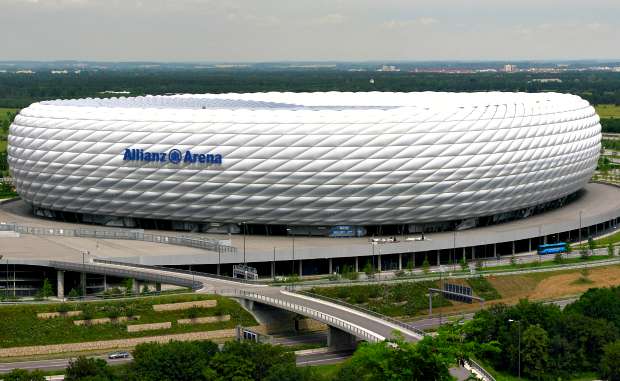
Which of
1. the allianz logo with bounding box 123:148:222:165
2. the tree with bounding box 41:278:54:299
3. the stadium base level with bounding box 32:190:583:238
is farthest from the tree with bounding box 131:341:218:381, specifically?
the stadium base level with bounding box 32:190:583:238

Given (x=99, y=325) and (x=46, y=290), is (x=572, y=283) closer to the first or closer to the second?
(x=99, y=325)

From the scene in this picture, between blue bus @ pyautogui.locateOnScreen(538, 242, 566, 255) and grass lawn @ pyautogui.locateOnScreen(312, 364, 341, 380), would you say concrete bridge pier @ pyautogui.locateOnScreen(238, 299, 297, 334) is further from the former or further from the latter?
blue bus @ pyautogui.locateOnScreen(538, 242, 566, 255)

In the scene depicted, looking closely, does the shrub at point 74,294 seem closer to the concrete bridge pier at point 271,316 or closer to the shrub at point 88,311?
the shrub at point 88,311

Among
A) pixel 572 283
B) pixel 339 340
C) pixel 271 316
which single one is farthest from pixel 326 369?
pixel 572 283

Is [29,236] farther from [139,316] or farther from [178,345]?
[178,345]

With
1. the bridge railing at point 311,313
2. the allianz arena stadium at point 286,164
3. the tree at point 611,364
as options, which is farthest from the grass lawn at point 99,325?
the tree at point 611,364

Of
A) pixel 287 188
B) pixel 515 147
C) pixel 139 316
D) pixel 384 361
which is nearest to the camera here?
pixel 384 361

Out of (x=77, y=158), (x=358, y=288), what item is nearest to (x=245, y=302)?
(x=358, y=288)
